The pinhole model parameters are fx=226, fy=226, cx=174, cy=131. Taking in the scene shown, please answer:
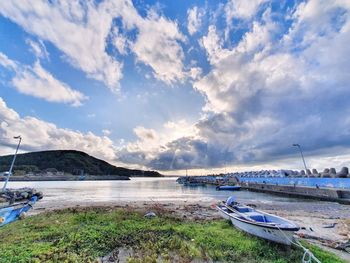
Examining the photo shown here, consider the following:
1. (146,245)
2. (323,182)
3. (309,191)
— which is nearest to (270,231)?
(146,245)

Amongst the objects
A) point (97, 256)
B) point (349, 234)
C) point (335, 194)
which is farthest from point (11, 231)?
point (335, 194)

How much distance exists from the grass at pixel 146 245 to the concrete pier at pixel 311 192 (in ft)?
111

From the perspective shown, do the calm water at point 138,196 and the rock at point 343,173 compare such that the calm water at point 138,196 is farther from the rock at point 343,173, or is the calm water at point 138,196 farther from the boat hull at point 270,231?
the boat hull at point 270,231

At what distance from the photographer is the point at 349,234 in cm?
1460

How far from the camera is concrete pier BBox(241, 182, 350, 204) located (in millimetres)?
37750

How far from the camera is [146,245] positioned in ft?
35.9

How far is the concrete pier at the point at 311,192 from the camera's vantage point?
124 feet

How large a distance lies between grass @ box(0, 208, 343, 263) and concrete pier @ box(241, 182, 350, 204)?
111 feet

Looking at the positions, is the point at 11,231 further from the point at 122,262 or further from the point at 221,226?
the point at 221,226

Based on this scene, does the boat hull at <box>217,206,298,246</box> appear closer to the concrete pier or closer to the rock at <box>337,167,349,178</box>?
the concrete pier

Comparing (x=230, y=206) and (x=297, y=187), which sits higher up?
(x=297, y=187)

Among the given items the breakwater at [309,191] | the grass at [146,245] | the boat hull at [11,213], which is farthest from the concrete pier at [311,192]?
the boat hull at [11,213]

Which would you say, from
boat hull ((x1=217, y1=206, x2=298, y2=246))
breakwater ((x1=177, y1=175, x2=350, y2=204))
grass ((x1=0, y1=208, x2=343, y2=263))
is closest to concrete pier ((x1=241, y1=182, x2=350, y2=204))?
breakwater ((x1=177, y1=175, x2=350, y2=204))

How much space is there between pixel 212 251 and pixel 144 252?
121 inches
